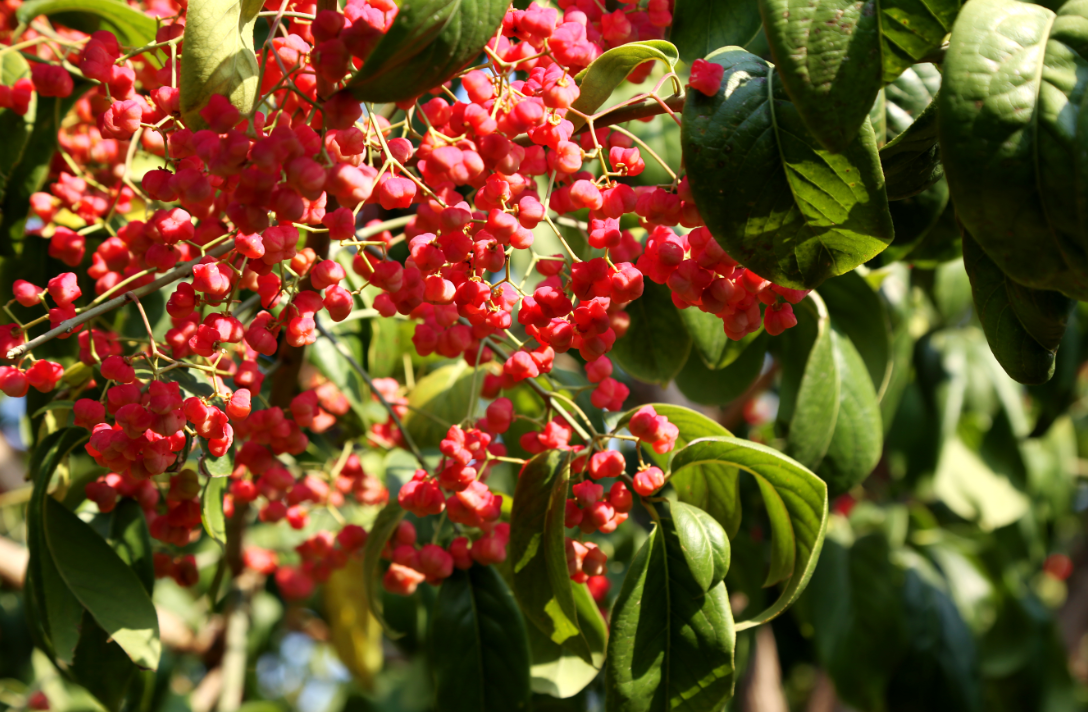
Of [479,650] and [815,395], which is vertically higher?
[815,395]

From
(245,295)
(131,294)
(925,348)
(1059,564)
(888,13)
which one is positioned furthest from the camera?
(1059,564)

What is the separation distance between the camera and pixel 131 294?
2.31ft

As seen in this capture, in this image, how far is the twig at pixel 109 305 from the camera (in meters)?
0.67

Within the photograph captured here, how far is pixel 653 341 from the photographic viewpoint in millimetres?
1050

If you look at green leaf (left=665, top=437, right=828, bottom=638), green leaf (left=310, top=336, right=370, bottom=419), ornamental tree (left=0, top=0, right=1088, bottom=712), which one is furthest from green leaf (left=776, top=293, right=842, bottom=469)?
green leaf (left=310, top=336, right=370, bottom=419)

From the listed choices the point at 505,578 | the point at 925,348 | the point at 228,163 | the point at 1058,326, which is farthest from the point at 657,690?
the point at 925,348

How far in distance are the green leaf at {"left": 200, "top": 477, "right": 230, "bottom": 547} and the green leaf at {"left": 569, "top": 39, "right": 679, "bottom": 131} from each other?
0.53 meters

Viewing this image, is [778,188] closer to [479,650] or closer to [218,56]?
[218,56]

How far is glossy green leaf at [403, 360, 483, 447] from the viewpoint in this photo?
1.28 meters

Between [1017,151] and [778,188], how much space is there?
160 millimetres

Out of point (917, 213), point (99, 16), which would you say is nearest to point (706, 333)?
point (917, 213)

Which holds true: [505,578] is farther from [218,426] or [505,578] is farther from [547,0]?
[547,0]

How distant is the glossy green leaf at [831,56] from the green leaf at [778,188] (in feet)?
0.19

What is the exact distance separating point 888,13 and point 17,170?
1018 millimetres
